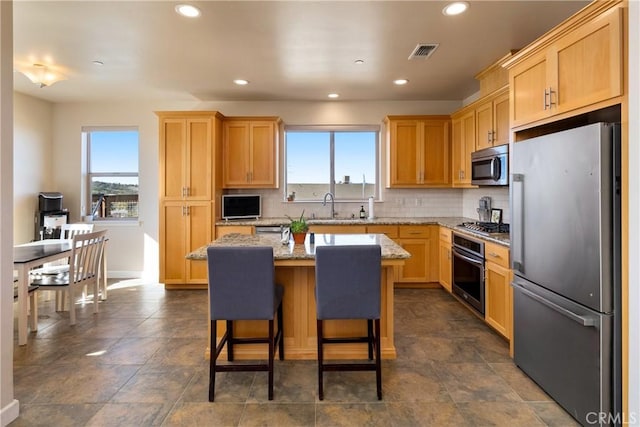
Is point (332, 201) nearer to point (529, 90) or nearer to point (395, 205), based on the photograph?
point (395, 205)

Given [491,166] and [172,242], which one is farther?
[172,242]

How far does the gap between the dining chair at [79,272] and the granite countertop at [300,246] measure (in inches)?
65.3

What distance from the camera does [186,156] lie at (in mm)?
4605

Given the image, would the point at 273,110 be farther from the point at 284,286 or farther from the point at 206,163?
the point at 284,286

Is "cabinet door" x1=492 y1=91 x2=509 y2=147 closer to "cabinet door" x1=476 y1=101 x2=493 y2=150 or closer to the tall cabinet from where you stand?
"cabinet door" x1=476 y1=101 x2=493 y2=150

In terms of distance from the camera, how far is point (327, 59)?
3.55 metres

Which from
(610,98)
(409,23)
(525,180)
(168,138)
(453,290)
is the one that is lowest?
(453,290)

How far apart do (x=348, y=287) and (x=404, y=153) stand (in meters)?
3.22

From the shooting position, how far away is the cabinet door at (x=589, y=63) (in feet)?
5.60

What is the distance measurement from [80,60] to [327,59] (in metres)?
2.63

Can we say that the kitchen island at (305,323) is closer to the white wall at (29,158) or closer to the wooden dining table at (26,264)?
the wooden dining table at (26,264)

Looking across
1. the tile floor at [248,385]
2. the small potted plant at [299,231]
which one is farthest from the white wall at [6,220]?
the small potted plant at [299,231]

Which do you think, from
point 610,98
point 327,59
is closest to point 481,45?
point 327,59

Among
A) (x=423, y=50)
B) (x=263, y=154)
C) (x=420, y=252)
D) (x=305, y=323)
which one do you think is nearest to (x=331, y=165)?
(x=263, y=154)
